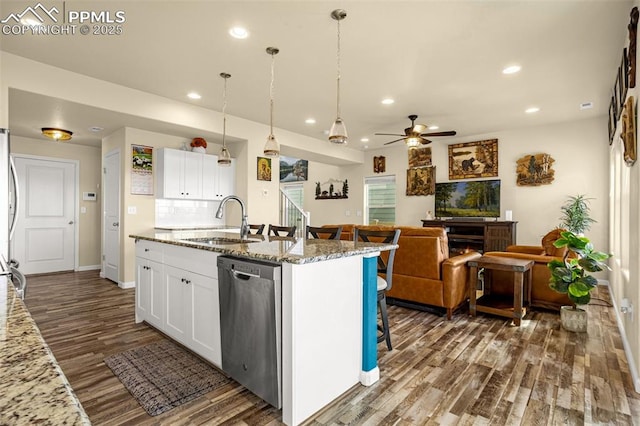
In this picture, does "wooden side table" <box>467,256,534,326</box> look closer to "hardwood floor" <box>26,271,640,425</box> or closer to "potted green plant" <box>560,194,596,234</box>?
"hardwood floor" <box>26,271,640,425</box>

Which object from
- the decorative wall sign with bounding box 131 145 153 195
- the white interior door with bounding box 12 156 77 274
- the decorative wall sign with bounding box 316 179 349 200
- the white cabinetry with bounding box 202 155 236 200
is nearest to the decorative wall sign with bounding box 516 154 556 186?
the decorative wall sign with bounding box 316 179 349 200

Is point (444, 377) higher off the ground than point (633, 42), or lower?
lower

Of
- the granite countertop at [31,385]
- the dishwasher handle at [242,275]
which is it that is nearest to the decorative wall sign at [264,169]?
the dishwasher handle at [242,275]

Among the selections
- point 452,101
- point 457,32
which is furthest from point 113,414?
point 452,101

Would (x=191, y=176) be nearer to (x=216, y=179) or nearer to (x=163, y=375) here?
(x=216, y=179)

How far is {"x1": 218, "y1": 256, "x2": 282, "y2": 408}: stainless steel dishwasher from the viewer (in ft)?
5.96

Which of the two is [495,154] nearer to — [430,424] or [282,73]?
[282,73]

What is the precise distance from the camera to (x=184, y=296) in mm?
2543

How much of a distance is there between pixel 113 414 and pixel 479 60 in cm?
428

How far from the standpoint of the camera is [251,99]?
474 cm

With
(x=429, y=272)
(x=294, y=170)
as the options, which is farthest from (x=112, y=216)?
(x=294, y=170)

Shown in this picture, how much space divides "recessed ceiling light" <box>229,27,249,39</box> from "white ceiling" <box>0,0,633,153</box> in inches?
2.0

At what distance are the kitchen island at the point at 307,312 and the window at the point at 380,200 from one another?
5923 mm

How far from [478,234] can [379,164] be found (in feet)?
9.63
